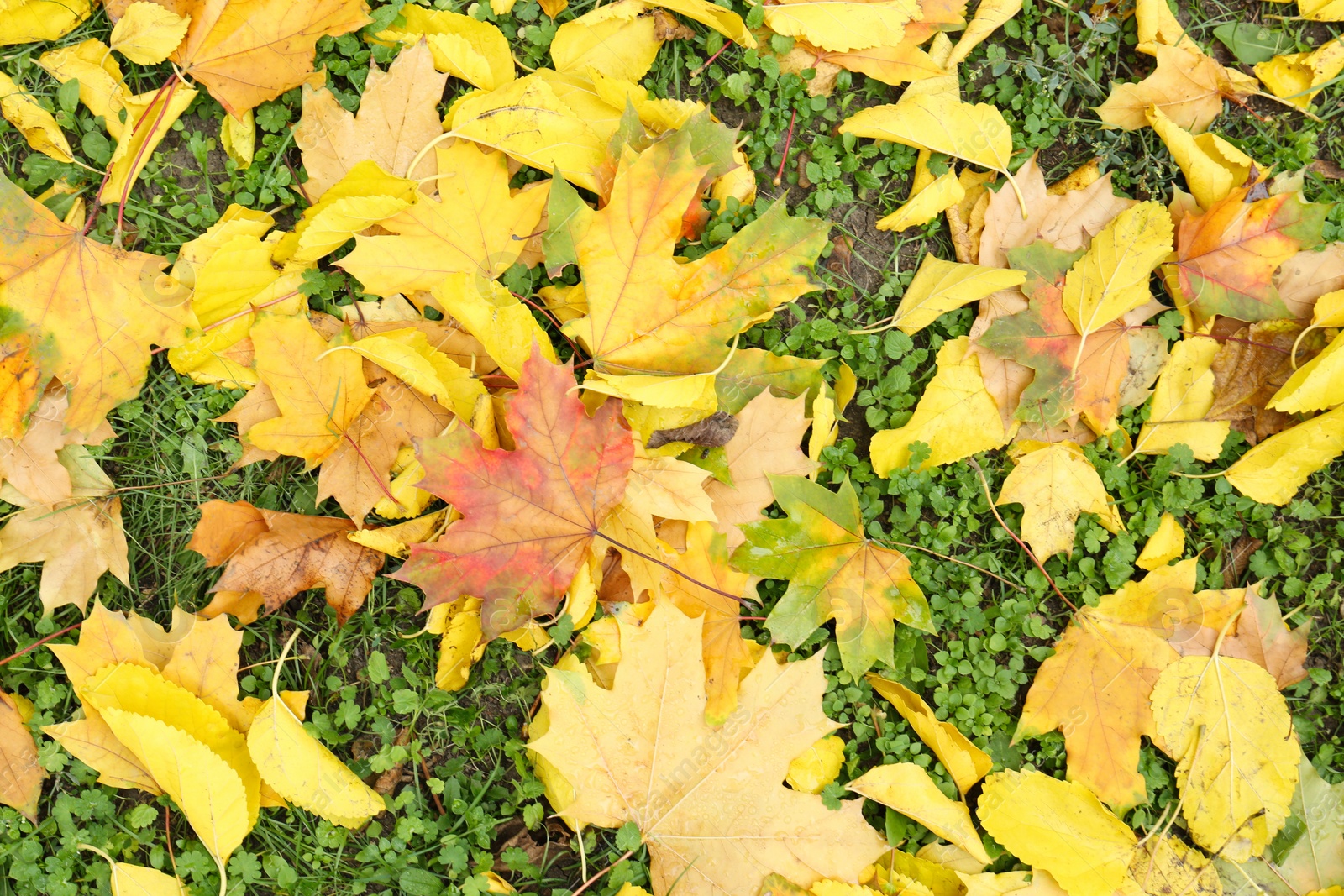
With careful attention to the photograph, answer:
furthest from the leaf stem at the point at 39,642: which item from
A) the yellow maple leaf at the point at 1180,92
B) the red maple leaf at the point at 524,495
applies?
the yellow maple leaf at the point at 1180,92

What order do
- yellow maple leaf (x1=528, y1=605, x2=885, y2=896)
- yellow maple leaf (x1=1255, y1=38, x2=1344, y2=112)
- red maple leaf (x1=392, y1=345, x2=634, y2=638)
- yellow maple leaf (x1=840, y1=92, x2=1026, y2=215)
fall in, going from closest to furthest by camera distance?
1. red maple leaf (x1=392, y1=345, x2=634, y2=638)
2. yellow maple leaf (x1=528, y1=605, x2=885, y2=896)
3. yellow maple leaf (x1=840, y1=92, x2=1026, y2=215)
4. yellow maple leaf (x1=1255, y1=38, x2=1344, y2=112)

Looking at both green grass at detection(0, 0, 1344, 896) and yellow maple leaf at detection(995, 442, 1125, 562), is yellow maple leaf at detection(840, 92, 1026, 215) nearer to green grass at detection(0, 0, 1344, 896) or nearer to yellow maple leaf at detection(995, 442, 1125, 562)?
green grass at detection(0, 0, 1344, 896)

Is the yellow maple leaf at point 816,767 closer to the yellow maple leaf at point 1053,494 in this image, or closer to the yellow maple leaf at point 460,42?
the yellow maple leaf at point 1053,494

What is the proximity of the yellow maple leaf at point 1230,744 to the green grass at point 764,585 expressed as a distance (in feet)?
0.30

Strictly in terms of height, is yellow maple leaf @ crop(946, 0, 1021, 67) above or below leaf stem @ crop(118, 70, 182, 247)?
above

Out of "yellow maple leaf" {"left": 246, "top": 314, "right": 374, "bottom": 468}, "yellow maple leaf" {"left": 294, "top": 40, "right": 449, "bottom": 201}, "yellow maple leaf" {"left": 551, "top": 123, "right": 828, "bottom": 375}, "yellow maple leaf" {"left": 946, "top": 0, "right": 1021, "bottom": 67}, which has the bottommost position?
"yellow maple leaf" {"left": 246, "top": 314, "right": 374, "bottom": 468}

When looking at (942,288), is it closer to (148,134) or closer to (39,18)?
(148,134)

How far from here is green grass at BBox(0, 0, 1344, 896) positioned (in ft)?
6.42

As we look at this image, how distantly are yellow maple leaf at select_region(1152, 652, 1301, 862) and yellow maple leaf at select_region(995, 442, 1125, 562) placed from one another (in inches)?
15.7

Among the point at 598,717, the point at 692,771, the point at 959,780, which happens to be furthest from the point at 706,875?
the point at 959,780

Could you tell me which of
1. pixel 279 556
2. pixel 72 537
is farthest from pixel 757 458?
pixel 72 537

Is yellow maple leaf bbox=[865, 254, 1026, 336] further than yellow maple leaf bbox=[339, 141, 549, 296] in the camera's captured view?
Yes

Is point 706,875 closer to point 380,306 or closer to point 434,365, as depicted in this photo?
point 434,365

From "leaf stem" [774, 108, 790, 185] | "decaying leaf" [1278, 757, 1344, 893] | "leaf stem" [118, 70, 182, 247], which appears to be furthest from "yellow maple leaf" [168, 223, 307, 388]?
"decaying leaf" [1278, 757, 1344, 893]
